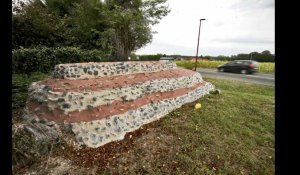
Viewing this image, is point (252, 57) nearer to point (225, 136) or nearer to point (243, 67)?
point (243, 67)

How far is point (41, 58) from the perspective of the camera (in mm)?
11883

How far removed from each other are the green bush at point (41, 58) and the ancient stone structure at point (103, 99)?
4247 mm

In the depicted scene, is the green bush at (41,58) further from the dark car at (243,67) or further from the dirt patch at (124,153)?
the dark car at (243,67)

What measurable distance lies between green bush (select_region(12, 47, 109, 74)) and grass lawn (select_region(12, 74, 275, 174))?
23.2 feet

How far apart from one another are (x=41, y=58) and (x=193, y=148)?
900 cm

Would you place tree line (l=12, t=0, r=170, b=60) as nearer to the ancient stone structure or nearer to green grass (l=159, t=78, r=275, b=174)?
the ancient stone structure

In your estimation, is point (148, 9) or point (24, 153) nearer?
point (24, 153)

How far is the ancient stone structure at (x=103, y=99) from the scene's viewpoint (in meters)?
6.54

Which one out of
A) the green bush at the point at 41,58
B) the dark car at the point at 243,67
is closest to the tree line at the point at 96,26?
the green bush at the point at 41,58

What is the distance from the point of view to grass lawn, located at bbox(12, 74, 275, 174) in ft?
19.5
